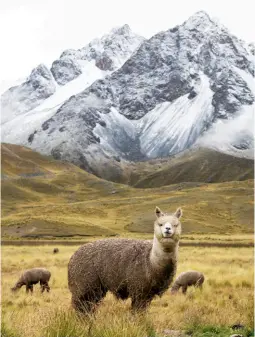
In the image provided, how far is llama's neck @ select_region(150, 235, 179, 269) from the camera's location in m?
11.2

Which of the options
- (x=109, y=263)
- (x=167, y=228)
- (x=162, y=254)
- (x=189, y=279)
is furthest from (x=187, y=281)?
(x=167, y=228)

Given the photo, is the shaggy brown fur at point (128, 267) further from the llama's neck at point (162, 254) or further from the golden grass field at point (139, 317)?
the golden grass field at point (139, 317)

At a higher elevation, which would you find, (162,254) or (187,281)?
(162,254)

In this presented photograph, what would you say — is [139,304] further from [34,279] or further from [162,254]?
[34,279]

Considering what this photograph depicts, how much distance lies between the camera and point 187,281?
20.6 m

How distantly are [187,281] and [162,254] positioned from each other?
32.1ft

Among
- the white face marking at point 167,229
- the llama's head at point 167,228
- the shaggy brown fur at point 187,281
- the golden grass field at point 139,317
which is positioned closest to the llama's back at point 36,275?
the golden grass field at point 139,317

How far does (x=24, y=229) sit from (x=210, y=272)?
7356 centimetres

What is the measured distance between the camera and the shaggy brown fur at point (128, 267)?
11195 mm

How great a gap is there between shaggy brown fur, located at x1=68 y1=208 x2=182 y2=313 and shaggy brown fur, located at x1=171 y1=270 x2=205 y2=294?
8.23 meters

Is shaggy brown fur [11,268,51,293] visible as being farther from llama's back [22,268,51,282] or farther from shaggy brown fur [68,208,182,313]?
shaggy brown fur [68,208,182,313]

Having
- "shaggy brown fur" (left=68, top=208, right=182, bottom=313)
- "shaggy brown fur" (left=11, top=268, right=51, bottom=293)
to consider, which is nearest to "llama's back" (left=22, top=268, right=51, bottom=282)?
"shaggy brown fur" (left=11, top=268, right=51, bottom=293)

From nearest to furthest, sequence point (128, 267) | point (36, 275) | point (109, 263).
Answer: point (128, 267)
point (109, 263)
point (36, 275)

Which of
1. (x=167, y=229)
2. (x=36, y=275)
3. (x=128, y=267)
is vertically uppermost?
(x=167, y=229)
